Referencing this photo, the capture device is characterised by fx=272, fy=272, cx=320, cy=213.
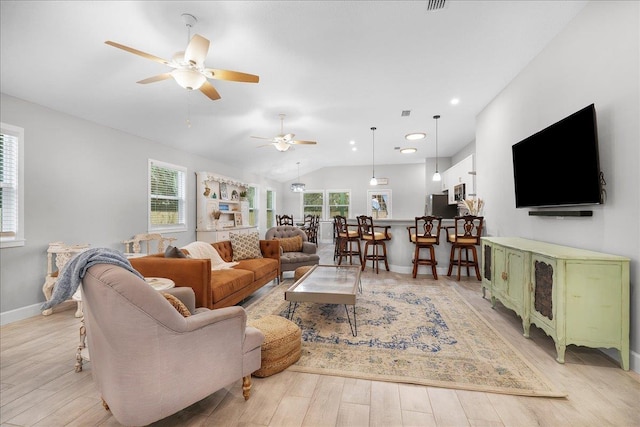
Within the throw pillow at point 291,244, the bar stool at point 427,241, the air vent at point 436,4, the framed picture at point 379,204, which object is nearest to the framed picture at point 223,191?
the throw pillow at point 291,244

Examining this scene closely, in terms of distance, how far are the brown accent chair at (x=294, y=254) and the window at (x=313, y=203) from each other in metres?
5.14

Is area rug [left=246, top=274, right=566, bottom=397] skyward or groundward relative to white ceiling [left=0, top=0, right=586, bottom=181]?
groundward

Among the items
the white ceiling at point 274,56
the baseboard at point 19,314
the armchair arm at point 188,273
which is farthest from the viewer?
the baseboard at point 19,314

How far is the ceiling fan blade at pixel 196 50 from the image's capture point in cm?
221

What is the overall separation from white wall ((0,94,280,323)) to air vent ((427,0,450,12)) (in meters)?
4.57

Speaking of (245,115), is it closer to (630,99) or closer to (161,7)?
(161,7)

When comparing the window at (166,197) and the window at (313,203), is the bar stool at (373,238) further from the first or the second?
the window at (313,203)

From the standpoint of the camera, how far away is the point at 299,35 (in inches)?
114

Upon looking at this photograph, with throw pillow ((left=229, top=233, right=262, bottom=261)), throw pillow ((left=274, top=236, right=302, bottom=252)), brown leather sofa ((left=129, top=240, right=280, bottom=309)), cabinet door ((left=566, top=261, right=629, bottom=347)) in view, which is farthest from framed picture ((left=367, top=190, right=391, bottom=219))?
cabinet door ((left=566, top=261, right=629, bottom=347))

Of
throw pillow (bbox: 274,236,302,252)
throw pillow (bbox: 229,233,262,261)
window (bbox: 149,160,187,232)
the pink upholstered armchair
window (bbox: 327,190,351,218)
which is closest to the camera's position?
the pink upholstered armchair

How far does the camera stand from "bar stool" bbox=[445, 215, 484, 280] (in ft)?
15.6

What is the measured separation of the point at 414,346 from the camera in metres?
2.47

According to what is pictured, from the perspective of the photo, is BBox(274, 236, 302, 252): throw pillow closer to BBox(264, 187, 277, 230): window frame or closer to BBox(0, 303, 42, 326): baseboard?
BBox(0, 303, 42, 326): baseboard

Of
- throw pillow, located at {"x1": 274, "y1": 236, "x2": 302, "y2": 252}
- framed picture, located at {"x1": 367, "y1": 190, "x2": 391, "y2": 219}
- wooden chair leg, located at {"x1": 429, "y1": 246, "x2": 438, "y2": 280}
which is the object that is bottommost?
wooden chair leg, located at {"x1": 429, "y1": 246, "x2": 438, "y2": 280}
